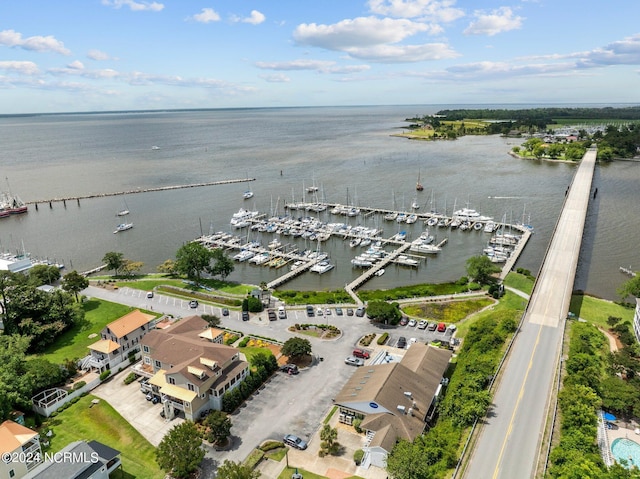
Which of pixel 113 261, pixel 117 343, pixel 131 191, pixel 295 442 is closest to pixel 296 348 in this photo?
pixel 295 442

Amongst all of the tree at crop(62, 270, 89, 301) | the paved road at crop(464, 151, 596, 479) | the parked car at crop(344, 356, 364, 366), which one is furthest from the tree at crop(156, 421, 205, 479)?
Answer: the tree at crop(62, 270, 89, 301)

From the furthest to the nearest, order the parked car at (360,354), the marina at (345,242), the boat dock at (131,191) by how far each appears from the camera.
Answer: the boat dock at (131,191) < the marina at (345,242) < the parked car at (360,354)

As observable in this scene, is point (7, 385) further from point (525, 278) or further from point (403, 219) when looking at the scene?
point (403, 219)

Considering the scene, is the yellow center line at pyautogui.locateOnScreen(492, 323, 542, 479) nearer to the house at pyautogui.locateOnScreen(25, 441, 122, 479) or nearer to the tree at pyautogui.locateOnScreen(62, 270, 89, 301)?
the house at pyautogui.locateOnScreen(25, 441, 122, 479)

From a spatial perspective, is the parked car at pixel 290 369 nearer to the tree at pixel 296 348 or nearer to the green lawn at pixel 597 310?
the tree at pixel 296 348

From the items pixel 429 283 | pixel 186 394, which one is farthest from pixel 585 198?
pixel 186 394

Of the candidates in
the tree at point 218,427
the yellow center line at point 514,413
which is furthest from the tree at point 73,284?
the yellow center line at point 514,413

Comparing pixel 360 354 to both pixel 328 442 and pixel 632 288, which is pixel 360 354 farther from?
pixel 632 288
